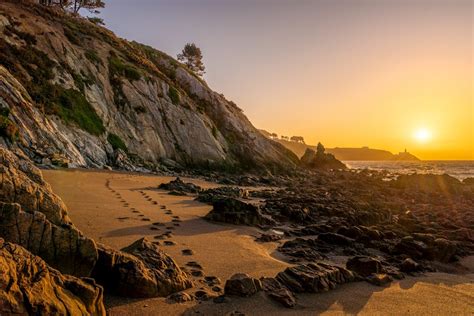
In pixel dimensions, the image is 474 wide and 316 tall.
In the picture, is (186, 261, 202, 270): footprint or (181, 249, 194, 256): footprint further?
(181, 249, 194, 256): footprint

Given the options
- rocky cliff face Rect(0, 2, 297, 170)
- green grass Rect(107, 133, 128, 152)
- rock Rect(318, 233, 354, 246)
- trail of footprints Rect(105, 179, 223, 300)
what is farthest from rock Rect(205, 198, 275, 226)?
green grass Rect(107, 133, 128, 152)

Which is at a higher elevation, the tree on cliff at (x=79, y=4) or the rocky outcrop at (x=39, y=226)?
the tree on cliff at (x=79, y=4)

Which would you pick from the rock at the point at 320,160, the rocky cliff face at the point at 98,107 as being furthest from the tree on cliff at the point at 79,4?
the rock at the point at 320,160

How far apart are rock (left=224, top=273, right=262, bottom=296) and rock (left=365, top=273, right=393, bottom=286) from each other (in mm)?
2926

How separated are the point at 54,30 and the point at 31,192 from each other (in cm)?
4542

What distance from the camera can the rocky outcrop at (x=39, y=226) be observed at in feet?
16.8

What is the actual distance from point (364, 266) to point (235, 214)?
6.17 m

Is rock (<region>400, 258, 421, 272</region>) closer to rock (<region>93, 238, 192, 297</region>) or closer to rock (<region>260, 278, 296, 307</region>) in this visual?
rock (<region>260, 278, 296, 307</region>)

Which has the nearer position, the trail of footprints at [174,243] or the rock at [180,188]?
the trail of footprints at [174,243]

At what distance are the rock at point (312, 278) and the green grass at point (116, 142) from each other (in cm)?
3138

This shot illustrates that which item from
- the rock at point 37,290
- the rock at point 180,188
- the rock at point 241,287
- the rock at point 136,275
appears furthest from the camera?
the rock at point 180,188

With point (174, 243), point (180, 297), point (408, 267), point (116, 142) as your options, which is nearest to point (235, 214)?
point (174, 243)

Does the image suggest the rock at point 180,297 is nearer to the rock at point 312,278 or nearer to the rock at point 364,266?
the rock at point 312,278

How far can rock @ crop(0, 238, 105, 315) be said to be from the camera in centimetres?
367
